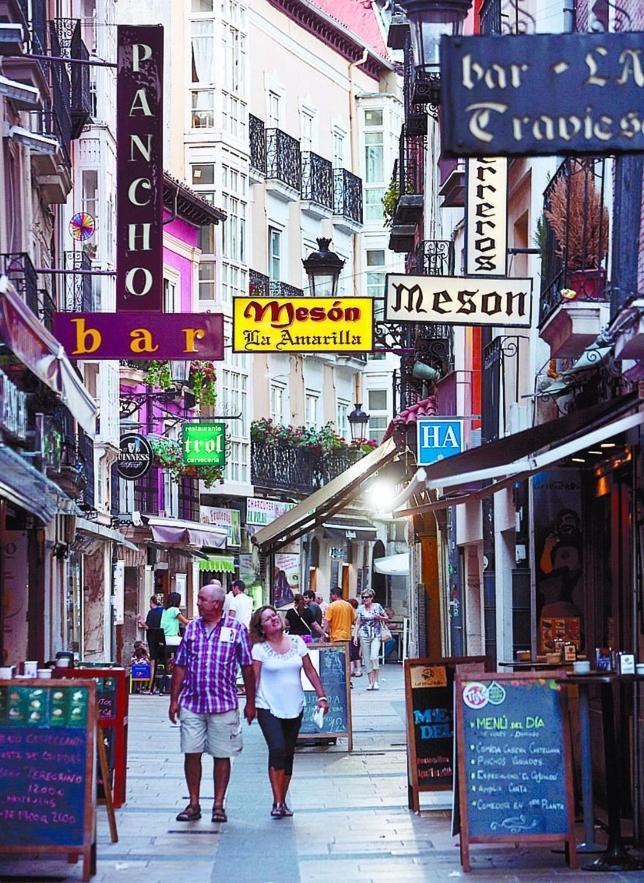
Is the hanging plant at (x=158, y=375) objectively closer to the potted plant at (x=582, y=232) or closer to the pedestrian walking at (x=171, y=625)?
the pedestrian walking at (x=171, y=625)

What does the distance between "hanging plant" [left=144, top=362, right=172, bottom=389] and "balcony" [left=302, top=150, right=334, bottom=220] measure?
574 inches

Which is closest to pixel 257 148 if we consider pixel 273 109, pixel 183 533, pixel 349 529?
pixel 273 109

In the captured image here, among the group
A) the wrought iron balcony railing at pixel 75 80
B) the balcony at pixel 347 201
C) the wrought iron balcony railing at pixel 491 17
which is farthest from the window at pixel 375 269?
the wrought iron balcony railing at pixel 491 17

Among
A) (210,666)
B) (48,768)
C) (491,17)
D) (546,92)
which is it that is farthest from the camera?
(491,17)

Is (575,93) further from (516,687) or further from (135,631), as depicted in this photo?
(135,631)

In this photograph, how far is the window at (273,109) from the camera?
55.4 m

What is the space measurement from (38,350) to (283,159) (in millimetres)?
42022

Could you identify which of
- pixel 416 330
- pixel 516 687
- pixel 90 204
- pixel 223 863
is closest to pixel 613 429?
pixel 516 687

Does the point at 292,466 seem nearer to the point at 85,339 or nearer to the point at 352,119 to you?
the point at 352,119

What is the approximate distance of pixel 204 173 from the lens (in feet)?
167

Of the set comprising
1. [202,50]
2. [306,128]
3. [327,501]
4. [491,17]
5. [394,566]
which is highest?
[202,50]

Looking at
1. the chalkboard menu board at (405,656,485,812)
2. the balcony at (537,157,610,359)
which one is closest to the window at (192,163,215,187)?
the balcony at (537,157,610,359)

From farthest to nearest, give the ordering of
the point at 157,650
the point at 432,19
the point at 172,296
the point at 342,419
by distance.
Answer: the point at 342,419, the point at 172,296, the point at 157,650, the point at 432,19

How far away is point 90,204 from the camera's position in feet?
117
